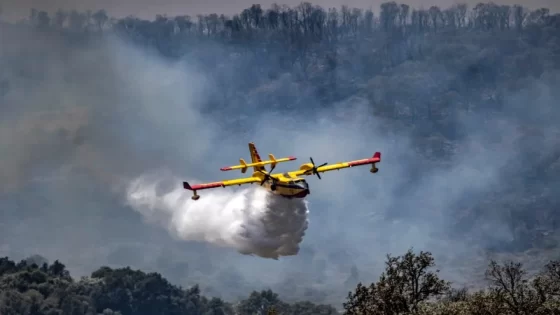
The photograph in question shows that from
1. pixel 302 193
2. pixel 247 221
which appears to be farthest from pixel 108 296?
pixel 302 193

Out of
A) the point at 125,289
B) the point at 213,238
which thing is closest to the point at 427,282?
the point at 213,238

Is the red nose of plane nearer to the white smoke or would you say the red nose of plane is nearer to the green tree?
the white smoke

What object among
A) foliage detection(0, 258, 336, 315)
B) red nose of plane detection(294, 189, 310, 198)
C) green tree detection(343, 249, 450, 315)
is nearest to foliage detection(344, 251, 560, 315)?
green tree detection(343, 249, 450, 315)

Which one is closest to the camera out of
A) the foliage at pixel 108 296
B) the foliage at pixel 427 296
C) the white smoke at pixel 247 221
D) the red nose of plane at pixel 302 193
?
the foliage at pixel 427 296

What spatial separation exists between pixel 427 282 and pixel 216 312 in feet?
310

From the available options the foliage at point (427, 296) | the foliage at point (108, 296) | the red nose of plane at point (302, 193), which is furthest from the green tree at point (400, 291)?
the foliage at point (108, 296)

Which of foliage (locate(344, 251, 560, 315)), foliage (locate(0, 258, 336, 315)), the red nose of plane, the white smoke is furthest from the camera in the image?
foliage (locate(0, 258, 336, 315))

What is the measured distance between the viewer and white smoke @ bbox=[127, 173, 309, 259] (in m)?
114

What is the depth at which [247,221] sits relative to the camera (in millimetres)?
117000

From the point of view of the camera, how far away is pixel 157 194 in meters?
151

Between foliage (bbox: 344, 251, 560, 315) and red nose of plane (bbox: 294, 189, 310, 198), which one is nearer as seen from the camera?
foliage (bbox: 344, 251, 560, 315)

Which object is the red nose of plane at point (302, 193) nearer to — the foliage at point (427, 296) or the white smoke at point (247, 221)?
the white smoke at point (247, 221)

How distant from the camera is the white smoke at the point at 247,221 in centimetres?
11375

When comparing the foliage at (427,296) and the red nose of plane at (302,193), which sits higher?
the red nose of plane at (302,193)
